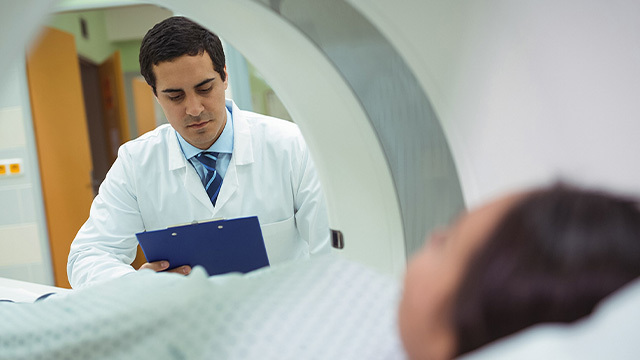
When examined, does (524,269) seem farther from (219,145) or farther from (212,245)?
(219,145)

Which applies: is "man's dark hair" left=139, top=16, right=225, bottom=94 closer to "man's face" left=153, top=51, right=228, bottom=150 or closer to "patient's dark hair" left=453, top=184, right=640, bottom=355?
"man's face" left=153, top=51, right=228, bottom=150

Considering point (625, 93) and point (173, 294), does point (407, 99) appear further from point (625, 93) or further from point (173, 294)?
point (173, 294)

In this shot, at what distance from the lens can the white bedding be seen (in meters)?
0.72

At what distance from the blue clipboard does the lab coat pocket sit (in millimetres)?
293

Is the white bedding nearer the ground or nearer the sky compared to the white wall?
nearer the ground

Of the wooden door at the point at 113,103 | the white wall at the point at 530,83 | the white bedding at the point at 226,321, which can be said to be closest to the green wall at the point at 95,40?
the wooden door at the point at 113,103

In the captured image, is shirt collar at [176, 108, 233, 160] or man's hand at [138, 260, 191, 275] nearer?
man's hand at [138, 260, 191, 275]

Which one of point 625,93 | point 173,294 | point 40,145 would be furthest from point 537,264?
point 40,145

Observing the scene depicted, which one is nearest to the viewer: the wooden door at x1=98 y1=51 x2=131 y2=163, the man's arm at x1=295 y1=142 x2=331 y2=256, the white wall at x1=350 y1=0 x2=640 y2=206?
the white wall at x1=350 y1=0 x2=640 y2=206

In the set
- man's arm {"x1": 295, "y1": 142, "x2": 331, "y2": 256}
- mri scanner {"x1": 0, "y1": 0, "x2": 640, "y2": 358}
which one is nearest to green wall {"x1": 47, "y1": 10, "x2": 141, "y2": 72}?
man's arm {"x1": 295, "y1": 142, "x2": 331, "y2": 256}

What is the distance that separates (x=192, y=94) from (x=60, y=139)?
1.99 meters

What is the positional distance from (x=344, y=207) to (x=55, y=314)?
54 cm

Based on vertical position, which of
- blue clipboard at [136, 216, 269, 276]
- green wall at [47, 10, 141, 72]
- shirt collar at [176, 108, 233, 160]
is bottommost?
blue clipboard at [136, 216, 269, 276]

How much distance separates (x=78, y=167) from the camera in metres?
3.46
